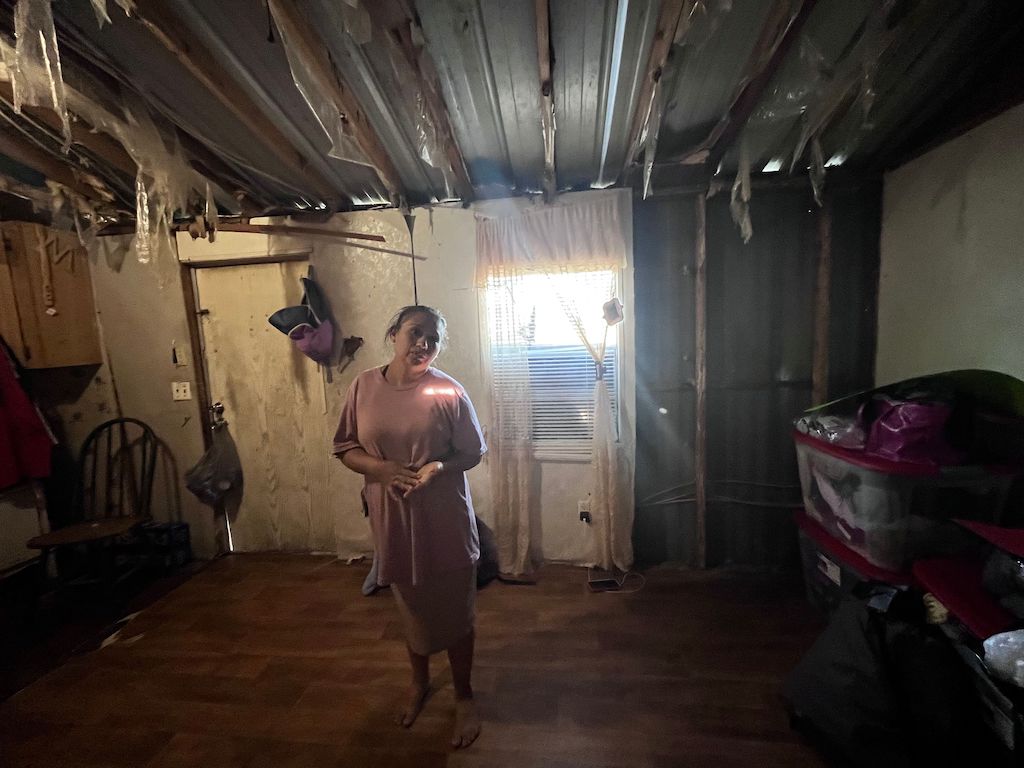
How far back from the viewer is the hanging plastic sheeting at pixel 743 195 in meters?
1.80

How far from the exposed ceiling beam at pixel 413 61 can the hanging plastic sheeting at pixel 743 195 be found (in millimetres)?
1309

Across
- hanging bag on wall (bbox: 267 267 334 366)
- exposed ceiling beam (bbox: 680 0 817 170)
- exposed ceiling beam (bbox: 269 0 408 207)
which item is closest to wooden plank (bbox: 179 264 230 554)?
hanging bag on wall (bbox: 267 267 334 366)

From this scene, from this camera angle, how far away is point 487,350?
2.35 metres

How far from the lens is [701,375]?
2.26 metres

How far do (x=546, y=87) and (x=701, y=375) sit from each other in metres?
1.62

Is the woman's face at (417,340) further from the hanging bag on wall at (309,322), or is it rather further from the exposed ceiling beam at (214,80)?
the hanging bag on wall at (309,322)

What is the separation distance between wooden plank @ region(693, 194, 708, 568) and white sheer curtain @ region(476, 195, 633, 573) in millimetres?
412

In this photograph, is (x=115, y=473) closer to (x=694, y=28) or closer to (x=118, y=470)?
(x=118, y=470)

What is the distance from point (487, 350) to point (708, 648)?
5.96ft

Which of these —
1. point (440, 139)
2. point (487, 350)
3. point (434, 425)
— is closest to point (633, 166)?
point (440, 139)

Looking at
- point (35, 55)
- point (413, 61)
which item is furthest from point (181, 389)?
point (413, 61)

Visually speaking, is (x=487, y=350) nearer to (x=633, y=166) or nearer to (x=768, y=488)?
(x=633, y=166)

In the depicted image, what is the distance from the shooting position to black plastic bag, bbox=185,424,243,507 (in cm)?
259

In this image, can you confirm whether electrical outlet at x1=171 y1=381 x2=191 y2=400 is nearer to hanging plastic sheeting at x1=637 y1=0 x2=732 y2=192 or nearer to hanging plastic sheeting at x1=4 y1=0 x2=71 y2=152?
hanging plastic sheeting at x1=4 y1=0 x2=71 y2=152
